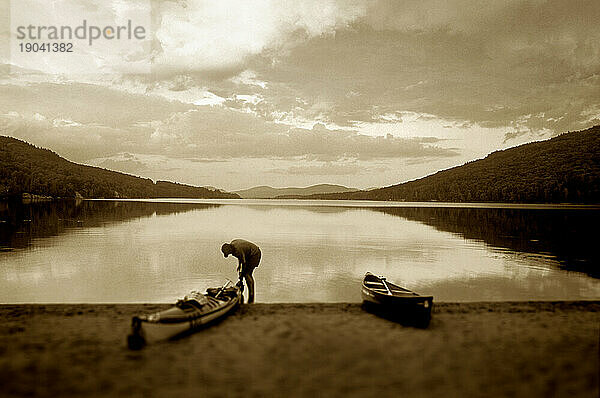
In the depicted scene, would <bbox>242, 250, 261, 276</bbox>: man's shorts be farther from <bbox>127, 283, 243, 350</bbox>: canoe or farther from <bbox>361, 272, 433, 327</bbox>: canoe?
<bbox>361, 272, 433, 327</bbox>: canoe

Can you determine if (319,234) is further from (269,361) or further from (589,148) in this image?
(589,148)

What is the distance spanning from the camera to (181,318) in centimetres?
1164

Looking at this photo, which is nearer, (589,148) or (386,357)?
(386,357)

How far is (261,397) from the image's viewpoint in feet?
25.9

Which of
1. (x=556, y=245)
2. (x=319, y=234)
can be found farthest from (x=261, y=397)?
(x=319, y=234)

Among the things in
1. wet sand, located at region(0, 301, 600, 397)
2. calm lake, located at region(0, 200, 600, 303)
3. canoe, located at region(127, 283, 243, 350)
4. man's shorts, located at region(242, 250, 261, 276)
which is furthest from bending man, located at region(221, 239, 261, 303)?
calm lake, located at region(0, 200, 600, 303)

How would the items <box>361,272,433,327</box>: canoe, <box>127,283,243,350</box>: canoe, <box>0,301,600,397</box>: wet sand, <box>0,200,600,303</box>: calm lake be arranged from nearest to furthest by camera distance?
<box>0,301,600,397</box>: wet sand < <box>127,283,243,350</box>: canoe < <box>361,272,433,327</box>: canoe < <box>0,200,600,303</box>: calm lake

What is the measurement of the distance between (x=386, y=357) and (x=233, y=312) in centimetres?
623

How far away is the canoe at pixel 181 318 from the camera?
34.8 feet

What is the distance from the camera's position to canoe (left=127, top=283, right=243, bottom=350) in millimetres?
10609

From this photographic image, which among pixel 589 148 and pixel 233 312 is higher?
pixel 589 148

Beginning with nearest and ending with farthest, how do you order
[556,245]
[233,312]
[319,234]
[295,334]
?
[295,334]
[233,312]
[556,245]
[319,234]

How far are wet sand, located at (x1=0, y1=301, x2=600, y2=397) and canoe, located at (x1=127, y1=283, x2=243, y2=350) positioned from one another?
0.97 feet

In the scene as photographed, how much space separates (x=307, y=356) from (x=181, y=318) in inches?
153
